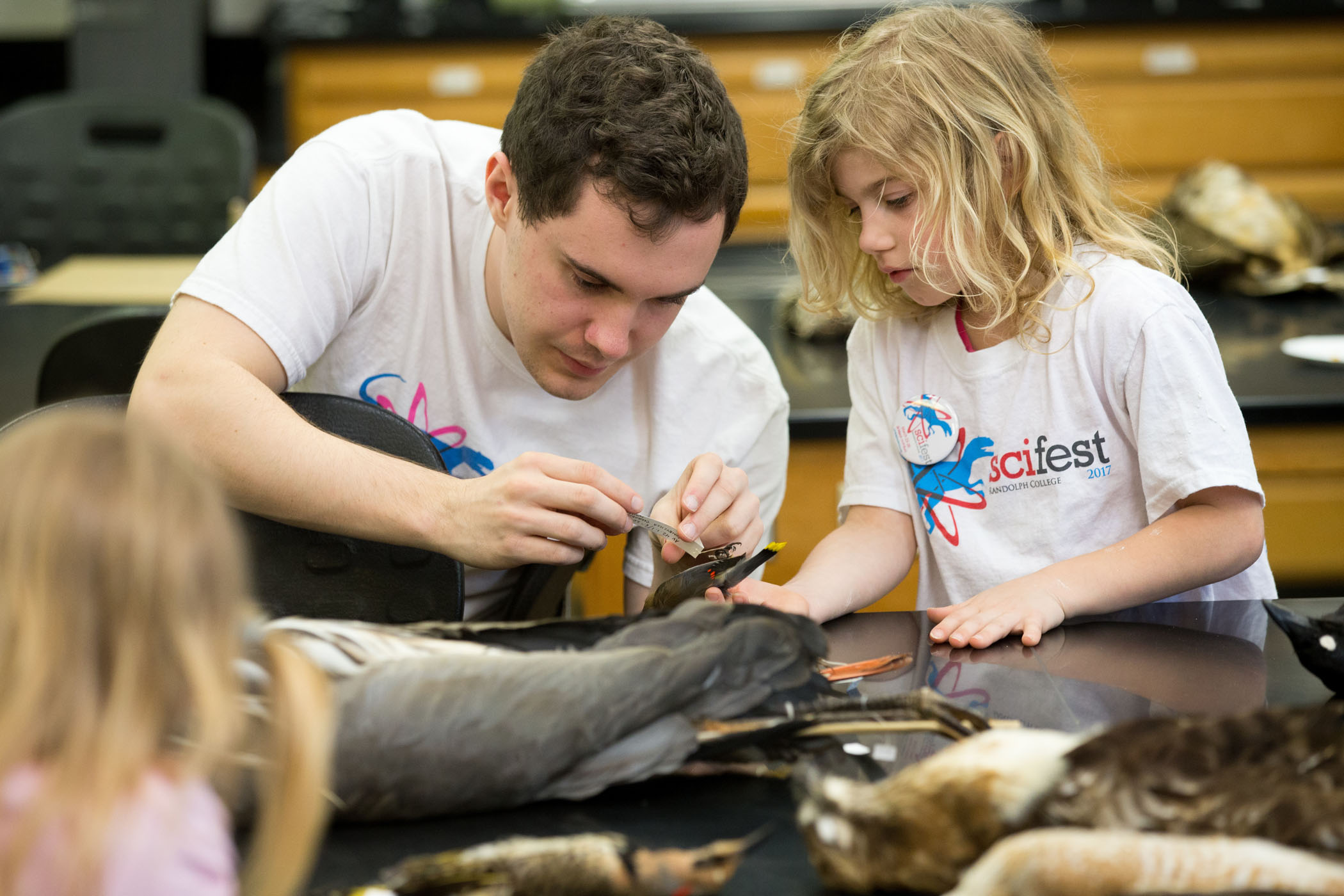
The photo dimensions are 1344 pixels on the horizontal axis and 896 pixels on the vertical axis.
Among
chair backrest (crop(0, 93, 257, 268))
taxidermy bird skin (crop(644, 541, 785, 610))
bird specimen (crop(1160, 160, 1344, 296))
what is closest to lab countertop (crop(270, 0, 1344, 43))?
chair backrest (crop(0, 93, 257, 268))

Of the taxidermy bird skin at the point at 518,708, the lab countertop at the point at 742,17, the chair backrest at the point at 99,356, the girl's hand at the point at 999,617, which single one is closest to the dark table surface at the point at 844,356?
the chair backrest at the point at 99,356

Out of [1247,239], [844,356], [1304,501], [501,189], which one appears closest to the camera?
[501,189]

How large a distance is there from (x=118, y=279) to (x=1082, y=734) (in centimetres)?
213

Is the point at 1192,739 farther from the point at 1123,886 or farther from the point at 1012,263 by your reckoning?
the point at 1012,263

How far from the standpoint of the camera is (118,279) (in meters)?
2.29

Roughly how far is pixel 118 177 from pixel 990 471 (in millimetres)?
2091

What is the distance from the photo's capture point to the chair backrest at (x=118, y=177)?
2.59m

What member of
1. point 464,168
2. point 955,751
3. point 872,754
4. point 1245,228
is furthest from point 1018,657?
point 1245,228

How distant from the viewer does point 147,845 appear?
0.48 metres

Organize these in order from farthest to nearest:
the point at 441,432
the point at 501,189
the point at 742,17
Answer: the point at 742,17 → the point at 441,432 → the point at 501,189

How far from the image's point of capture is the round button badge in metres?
1.34

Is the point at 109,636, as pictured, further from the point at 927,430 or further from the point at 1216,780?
the point at 927,430

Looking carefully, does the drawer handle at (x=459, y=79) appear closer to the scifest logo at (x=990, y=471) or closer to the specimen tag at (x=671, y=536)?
the scifest logo at (x=990, y=471)

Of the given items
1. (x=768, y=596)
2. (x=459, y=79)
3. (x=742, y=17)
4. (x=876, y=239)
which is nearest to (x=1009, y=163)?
(x=876, y=239)
